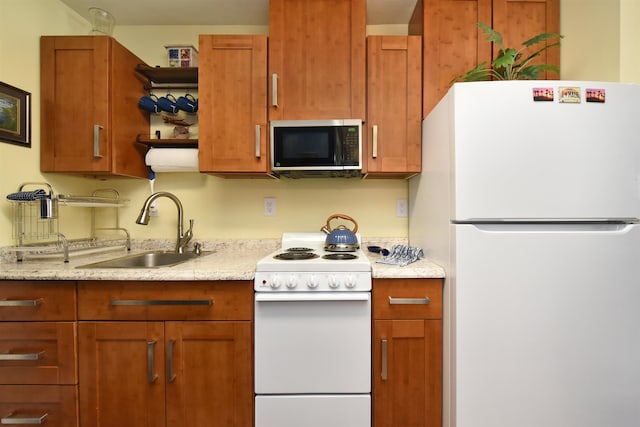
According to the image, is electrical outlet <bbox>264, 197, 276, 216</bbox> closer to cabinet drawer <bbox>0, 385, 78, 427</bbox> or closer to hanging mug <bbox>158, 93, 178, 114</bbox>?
hanging mug <bbox>158, 93, 178, 114</bbox>

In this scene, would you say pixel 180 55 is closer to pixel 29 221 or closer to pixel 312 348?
pixel 29 221

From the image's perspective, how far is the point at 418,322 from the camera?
54.7 inches

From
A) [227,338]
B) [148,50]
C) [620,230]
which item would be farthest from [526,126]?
[148,50]

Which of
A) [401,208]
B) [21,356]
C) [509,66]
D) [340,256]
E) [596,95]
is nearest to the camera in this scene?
[596,95]

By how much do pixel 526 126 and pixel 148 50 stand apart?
2.41 metres

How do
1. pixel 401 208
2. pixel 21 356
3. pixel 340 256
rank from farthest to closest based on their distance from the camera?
1. pixel 401 208
2. pixel 340 256
3. pixel 21 356

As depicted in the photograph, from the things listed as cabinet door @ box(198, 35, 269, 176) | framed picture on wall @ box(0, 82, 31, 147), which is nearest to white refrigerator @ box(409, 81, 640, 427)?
cabinet door @ box(198, 35, 269, 176)

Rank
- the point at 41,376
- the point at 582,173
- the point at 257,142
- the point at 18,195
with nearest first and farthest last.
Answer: the point at 582,173 → the point at 41,376 → the point at 18,195 → the point at 257,142

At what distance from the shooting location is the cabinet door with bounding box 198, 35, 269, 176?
1679mm

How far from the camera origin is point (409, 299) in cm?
139

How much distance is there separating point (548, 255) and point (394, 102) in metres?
1.09

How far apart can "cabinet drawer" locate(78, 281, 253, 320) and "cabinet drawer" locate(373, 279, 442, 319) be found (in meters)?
0.77

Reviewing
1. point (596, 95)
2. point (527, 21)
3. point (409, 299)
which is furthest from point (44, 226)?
point (527, 21)

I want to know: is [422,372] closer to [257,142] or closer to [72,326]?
[257,142]
